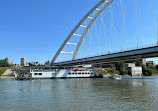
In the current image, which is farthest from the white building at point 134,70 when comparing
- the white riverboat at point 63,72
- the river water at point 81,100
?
the river water at point 81,100

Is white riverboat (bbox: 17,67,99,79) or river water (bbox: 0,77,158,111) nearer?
river water (bbox: 0,77,158,111)

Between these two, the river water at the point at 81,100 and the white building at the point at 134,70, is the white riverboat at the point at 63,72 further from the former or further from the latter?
the river water at the point at 81,100

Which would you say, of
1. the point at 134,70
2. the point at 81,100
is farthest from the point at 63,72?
the point at 81,100

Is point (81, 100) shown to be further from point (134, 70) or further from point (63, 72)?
point (134, 70)

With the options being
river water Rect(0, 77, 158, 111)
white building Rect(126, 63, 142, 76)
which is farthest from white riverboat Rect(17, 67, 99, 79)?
Result: river water Rect(0, 77, 158, 111)

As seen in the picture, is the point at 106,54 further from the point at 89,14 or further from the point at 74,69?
the point at 74,69

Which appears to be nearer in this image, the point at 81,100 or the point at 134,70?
the point at 81,100

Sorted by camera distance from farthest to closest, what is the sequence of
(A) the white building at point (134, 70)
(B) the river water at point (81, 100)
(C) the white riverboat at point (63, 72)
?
(A) the white building at point (134, 70), (C) the white riverboat at point (63, 72), (B) the river water at point (81, 100)

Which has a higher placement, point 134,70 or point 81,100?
point 81,100

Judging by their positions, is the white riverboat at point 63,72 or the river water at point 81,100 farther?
the white riverboat at point 63,72

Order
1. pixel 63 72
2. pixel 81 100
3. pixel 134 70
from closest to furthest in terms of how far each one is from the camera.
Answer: pixel 81 100
pixel 63 72
pixel 134 70

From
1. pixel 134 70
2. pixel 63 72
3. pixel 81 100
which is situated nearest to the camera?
pixel 81 100

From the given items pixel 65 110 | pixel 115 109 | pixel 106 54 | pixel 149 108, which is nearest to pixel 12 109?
pixel 65 110

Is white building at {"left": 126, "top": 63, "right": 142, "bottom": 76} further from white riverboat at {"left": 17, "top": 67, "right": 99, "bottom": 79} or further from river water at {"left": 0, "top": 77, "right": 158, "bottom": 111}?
river water at {"left": 0, "top": 77, "right": 158, "bottom": 111}
